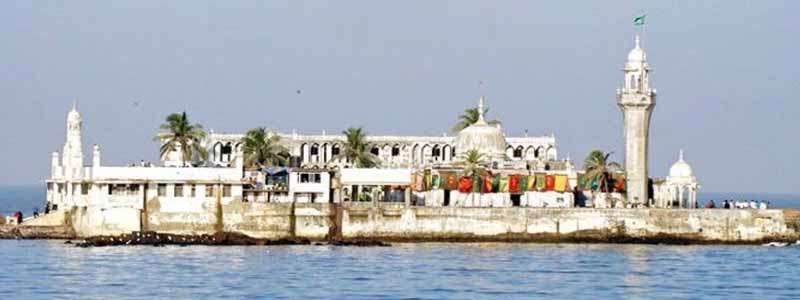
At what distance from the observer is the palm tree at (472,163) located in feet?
399

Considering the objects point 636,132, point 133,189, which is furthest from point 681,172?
point 133,189

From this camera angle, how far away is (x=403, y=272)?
96.1m

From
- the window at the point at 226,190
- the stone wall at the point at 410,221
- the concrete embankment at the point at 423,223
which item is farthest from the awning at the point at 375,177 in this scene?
the window at the point at 226,190

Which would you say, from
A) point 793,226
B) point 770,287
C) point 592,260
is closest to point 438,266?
point 592,260

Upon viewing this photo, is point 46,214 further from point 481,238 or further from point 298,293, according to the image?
point 298,293

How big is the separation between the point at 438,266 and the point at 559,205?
24.5 metres

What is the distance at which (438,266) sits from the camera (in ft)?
329

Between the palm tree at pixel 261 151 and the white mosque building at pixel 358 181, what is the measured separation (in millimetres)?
2169

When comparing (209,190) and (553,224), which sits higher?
(209,190)

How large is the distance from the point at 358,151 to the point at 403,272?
40.2 metres

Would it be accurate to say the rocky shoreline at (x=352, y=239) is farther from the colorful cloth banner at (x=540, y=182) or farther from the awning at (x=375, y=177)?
the awning at (x=375, y=177)

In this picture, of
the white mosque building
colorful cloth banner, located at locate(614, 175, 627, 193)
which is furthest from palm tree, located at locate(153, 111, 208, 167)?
colorful cloth banner, located at locate(614, 175, 627, 193)

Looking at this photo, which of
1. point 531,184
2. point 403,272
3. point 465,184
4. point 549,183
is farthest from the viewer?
point 549,183

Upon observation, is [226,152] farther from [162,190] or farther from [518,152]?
[162,190]
